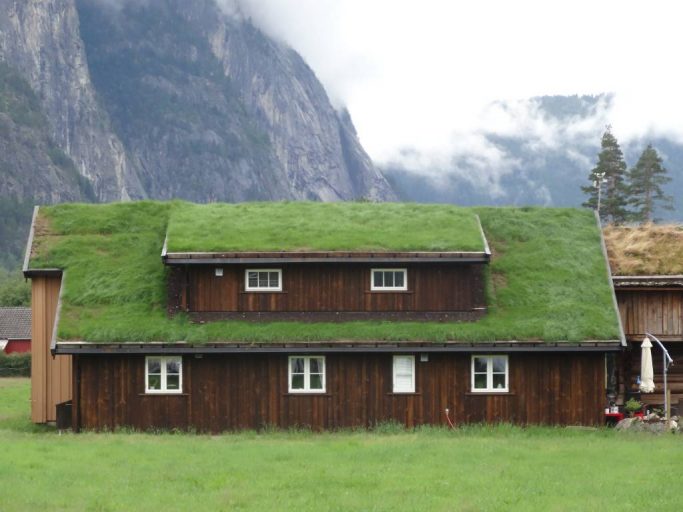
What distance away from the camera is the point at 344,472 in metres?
23.2

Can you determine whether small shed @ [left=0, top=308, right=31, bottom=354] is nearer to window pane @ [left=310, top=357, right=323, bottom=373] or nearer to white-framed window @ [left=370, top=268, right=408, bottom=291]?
white-framed window @ [left=370, top=268, right=408, bottom=291]

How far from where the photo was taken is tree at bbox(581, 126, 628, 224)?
285 feet

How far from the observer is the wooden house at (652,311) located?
122 feet

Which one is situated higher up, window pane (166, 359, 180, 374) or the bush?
window pane (166, 359, 180, 374)

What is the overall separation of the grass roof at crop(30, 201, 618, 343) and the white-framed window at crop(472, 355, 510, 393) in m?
1.00

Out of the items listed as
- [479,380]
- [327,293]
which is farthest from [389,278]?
[479,380]

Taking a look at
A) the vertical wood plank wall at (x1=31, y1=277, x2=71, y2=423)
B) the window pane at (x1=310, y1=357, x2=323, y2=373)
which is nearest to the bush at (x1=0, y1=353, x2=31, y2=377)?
the vertical wood plank wall at (x1=31, y1=277, x2=71, y2=423)

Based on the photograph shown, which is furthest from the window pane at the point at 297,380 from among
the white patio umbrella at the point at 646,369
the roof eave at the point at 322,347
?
the white patio umbrella at the point at 646,369

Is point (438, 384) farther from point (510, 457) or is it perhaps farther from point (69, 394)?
point (69, 394)

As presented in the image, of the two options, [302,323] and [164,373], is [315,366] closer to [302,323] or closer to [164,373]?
[302,323]

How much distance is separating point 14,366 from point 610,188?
4877 cm

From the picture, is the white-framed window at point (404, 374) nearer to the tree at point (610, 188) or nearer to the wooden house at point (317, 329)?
the wooden house at point (317, 329)

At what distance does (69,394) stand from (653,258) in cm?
2120

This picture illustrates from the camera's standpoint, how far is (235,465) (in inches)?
960
